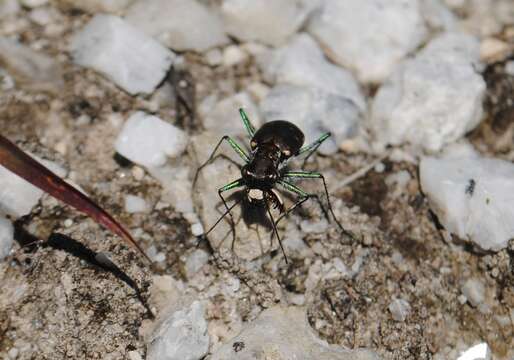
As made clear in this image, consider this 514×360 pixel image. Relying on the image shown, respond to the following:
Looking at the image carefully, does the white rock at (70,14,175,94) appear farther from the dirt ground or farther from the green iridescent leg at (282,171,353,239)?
the green iridescent leg at (282,171,353,239)

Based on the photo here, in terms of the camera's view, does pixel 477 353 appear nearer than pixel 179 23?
Yes

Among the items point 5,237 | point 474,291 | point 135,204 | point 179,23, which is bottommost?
point 474,291

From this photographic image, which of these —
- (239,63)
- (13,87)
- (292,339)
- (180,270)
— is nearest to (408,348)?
(292,339)

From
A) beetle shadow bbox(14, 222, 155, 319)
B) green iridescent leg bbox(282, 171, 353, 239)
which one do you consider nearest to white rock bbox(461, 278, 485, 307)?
green iridescent leg bbox(282, 171, 353, 239)

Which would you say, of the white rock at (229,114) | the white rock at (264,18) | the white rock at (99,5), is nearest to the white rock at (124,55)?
the white rock at (99,5)

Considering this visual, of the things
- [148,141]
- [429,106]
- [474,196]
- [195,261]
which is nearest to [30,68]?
[148,141]

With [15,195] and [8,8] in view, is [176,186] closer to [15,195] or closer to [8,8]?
[15,195]

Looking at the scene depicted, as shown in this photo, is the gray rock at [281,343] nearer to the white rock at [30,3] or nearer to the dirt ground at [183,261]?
the dirt ground at [183,261]
